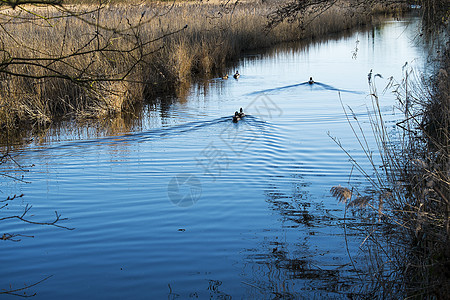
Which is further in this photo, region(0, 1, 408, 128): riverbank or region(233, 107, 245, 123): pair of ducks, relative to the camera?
region(233, 107, 245, 123): pair of ducks

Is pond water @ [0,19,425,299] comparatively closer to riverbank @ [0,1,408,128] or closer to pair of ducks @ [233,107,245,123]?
pair of ducks @ [233,107,245,123]

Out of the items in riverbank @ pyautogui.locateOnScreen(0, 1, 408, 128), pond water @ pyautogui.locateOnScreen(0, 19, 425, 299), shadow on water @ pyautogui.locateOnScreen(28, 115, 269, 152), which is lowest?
pond water @ pyautogui.locateOnScreen(0, 19, 425, 299)

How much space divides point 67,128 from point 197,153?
3298mm

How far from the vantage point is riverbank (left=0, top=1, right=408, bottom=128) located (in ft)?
20.8

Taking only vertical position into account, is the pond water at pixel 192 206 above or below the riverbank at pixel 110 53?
below

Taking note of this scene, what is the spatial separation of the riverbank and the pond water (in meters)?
0.91

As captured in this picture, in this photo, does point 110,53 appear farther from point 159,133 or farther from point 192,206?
point 192,206

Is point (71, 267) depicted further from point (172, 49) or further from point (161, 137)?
point (172, 49)

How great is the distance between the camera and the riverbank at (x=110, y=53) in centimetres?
635

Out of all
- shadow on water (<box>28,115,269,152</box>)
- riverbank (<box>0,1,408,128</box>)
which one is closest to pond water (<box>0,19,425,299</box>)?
shadow on water (<box>28,115,269,152</box>)

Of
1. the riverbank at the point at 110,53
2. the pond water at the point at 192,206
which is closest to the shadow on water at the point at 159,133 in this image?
the pond water at the point at 192,206

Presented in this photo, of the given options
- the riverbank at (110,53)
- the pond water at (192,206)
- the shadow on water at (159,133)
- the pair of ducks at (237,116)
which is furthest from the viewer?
the pair of ducks at (237,116)

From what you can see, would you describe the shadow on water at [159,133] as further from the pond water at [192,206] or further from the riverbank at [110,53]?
the riverbank at [110,53]

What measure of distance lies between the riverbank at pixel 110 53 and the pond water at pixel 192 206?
Result: 905 millimetres
